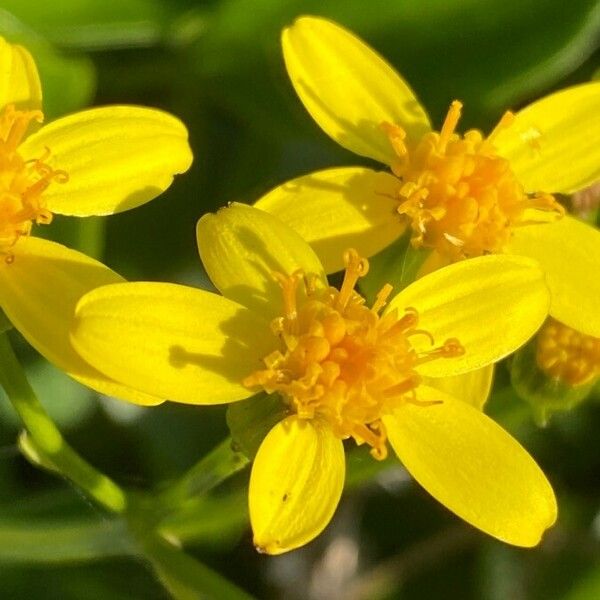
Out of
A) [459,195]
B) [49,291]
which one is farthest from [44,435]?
[459,195]

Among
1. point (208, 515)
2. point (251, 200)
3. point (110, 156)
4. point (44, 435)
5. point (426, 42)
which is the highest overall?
point (110, 156)


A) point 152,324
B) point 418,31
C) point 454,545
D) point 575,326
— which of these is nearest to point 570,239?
point 575,326

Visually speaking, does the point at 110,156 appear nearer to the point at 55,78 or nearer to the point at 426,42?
the point at 55,78

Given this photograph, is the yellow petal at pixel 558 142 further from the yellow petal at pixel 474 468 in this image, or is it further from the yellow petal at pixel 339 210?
the yellow petal at pixel 474 468

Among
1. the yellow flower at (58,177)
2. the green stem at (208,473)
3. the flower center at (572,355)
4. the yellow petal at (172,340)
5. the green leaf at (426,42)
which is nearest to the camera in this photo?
the yellow petal at (172,340)

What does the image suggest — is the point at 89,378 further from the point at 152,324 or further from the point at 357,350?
the point at 357,350

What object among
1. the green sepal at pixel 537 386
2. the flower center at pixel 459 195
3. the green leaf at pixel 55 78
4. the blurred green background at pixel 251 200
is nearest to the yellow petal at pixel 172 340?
the flower center at pixel 459 195

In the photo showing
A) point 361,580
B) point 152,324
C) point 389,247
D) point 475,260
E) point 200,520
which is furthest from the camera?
point 361,580
